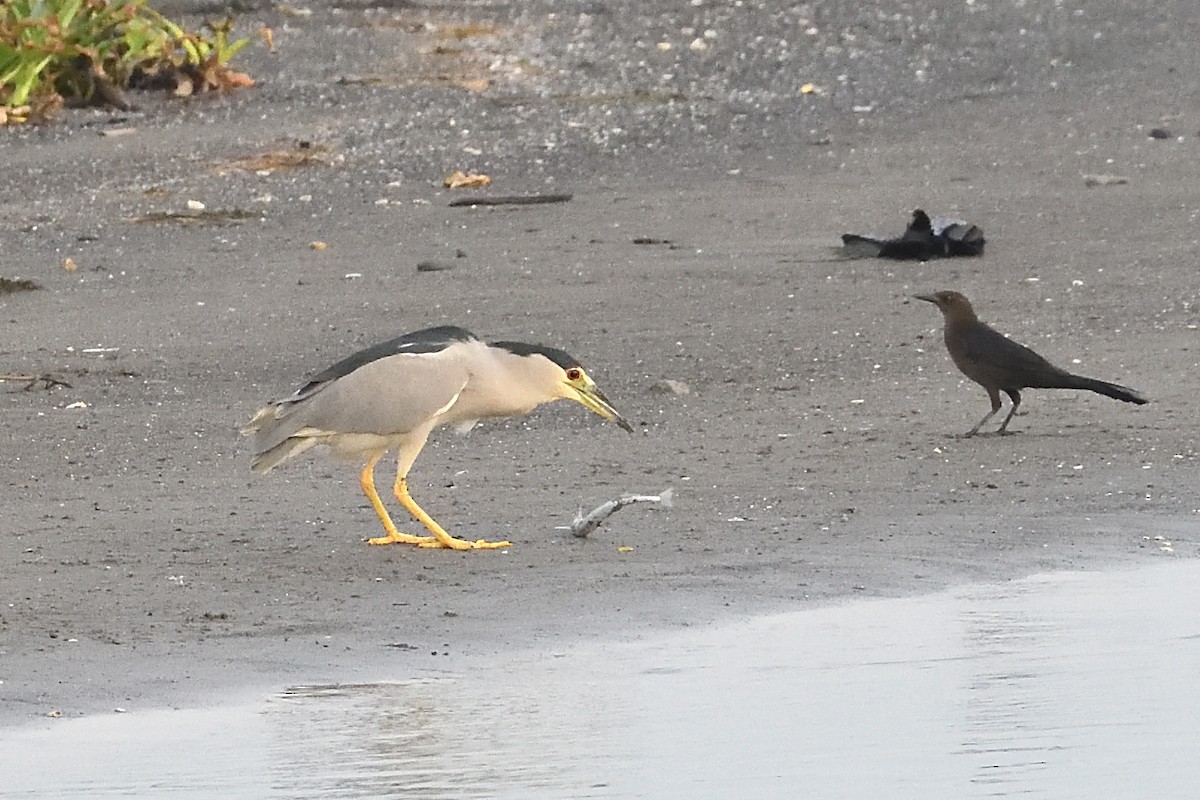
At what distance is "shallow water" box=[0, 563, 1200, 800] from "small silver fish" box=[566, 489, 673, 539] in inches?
33.0

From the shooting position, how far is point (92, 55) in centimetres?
1661

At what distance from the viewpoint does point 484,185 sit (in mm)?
14602

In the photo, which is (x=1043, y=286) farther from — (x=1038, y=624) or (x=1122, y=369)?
(x=1038, y=624)

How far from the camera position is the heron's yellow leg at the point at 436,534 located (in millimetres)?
7598

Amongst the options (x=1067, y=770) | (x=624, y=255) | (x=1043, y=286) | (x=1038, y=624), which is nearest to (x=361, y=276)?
(x=624, y=255)

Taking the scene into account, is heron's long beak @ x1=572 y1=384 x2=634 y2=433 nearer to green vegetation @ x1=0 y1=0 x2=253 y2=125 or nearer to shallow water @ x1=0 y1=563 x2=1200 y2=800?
shallow water @ x1=0 y1=563 x2=1200 y2=800

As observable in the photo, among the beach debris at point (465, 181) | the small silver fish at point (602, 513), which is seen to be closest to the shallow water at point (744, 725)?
the small silver fish at point (602, 513)

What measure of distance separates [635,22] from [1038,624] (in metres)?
15.0

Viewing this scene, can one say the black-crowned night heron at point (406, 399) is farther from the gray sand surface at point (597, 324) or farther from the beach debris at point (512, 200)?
the beach debris at point (512, 200)

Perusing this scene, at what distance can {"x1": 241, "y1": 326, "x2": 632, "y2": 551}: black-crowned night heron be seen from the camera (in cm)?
775

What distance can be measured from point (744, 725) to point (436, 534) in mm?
2128

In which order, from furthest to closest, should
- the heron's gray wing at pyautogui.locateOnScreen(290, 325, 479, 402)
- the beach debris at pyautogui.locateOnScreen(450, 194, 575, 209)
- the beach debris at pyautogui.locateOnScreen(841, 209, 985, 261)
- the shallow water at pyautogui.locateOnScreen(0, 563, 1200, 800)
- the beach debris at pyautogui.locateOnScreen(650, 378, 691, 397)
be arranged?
the beach debris at pyautogui.locateOnScreen(450, 194, 575, 209), the beach debris at pyautogui.locateOnScreen(841, 209, 985, 261), the beach debris at pyautogui.locateOnScreen(650, 378, 691, 397), the heron's gray wing at pyautogui.locateOnScreen(290, 325, 479, 402), the shallow water at pyautogui.locateOnScreen(0, 563, 1200, 800)

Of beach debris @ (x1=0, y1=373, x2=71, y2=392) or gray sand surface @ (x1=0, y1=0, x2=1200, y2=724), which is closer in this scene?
gray sand surface @ (x1=0, y1=0, x2=1200, y2=724)

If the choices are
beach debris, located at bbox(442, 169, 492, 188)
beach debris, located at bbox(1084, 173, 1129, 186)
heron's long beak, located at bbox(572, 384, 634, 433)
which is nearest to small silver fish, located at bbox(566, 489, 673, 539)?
heron's long beak, located at bbox(572, 384, 634, 433)
